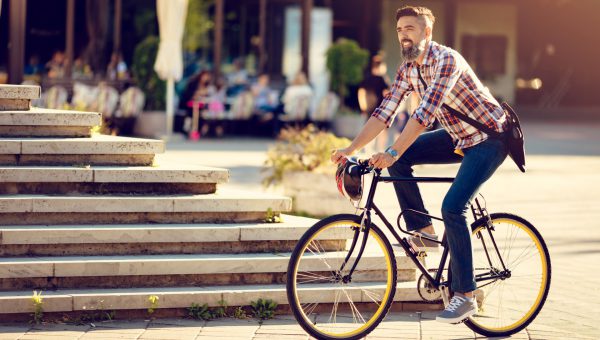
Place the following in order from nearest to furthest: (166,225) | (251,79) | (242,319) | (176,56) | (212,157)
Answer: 1. (242,319)
2. (166,225)
3. (212,157)
4. (176,56)
5. (251,79)

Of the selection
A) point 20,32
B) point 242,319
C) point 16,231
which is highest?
point 20,32

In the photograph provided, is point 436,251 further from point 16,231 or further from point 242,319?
point 16,231

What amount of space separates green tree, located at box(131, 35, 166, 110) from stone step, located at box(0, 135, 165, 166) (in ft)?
44.5

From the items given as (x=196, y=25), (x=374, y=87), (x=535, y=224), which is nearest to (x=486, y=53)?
(x=196, y=25)

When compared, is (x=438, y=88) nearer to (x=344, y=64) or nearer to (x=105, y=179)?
(x=105, y=179)

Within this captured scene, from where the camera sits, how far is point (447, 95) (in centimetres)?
566

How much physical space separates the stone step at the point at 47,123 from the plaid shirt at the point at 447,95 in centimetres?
216

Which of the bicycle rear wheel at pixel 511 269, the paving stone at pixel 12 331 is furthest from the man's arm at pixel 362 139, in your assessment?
the paving stone at pixel 12 331

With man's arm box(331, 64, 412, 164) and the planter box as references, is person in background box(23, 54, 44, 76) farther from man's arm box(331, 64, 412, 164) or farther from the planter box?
man's arm box(331, 64, 412, 164)

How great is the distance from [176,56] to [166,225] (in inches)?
496

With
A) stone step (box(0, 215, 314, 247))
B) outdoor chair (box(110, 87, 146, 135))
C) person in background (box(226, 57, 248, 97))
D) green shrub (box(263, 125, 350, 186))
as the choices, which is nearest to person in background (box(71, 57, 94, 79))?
outdoor chair (box(110, 87, 146, 135))

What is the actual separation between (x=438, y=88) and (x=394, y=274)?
3.19ft

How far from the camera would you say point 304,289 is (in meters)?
6.22

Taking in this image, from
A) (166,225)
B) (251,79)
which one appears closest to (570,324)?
(166,225)
